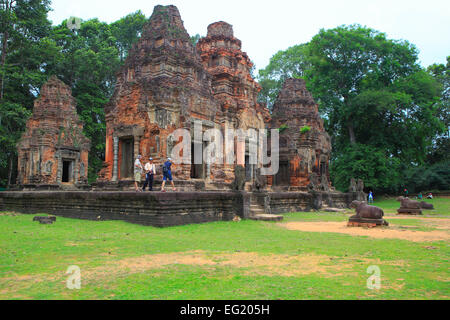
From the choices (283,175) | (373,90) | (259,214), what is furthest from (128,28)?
(259,214)

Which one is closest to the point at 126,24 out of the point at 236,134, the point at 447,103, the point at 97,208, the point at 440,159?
the point at 236,134

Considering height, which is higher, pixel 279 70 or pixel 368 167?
pixel 279 70

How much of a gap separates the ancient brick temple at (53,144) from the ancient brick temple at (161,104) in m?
8.01

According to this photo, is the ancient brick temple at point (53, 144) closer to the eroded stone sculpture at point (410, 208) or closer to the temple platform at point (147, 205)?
the temple platform at point (147, 205)

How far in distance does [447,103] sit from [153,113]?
35.0 metres

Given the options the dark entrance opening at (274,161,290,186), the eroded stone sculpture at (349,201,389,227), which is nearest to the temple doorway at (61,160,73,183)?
the dark entrance opening at (274,161,290,186)

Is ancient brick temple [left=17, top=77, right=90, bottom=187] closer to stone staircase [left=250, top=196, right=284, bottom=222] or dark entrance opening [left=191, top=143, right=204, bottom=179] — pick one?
dark entrance opening [left=191, top=143, right=204, bottom=179]

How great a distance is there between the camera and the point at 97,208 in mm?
11078

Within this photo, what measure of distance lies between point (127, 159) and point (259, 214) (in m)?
6.20

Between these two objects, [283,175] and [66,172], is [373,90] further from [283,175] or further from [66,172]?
[66,172]

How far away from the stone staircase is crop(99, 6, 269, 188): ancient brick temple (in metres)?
2.55

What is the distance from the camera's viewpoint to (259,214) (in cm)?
1252

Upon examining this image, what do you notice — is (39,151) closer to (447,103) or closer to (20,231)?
(20,231)

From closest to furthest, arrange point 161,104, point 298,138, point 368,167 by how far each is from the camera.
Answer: point 161,104
point 298,138
point 368,167
